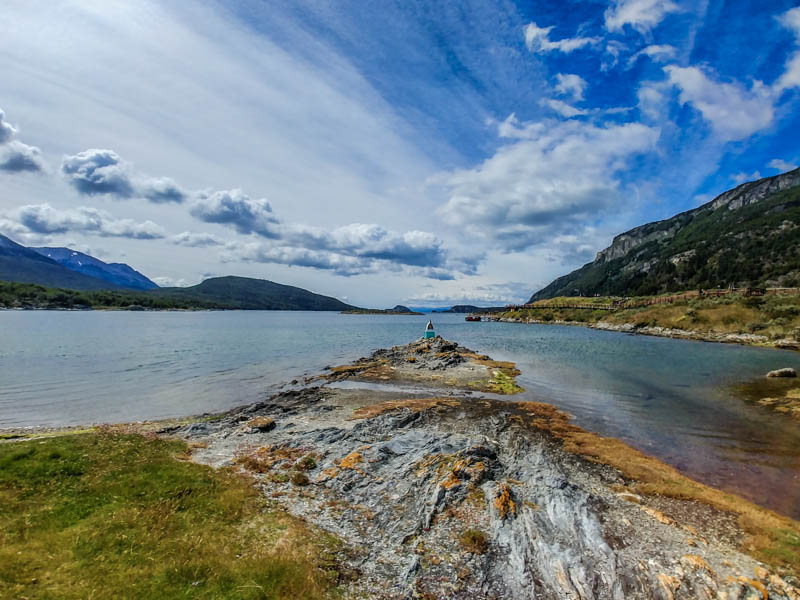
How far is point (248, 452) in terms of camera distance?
2044 cm

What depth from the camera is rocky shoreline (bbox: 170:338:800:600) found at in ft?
34.8

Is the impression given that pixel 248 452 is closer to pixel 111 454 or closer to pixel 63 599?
pixel 111 454

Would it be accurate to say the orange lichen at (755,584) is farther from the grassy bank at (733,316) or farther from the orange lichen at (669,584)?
the grassy bank at (733,316)

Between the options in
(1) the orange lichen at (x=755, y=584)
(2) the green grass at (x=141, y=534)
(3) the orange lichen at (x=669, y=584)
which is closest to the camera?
(2) the green grass at (x=141, y=534)

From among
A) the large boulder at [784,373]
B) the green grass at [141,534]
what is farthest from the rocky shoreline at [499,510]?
the large boulder at [784,373]

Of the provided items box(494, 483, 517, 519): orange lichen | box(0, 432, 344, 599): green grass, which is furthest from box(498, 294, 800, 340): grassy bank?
box(0, 432, 344, 599): green grass

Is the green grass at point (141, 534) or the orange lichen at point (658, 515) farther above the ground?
the green grass at point (141, 534)

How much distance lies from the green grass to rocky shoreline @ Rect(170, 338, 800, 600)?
149 cm

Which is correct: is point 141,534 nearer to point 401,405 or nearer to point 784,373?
point 401,405

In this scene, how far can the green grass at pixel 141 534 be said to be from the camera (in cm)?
892

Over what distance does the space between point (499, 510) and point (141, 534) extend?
39.0ft

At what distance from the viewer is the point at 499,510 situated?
13867 millimetres

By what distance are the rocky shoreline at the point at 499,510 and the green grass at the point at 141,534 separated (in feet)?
4.90

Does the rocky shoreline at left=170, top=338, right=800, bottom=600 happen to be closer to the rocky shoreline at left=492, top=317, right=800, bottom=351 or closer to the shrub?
the shrub
